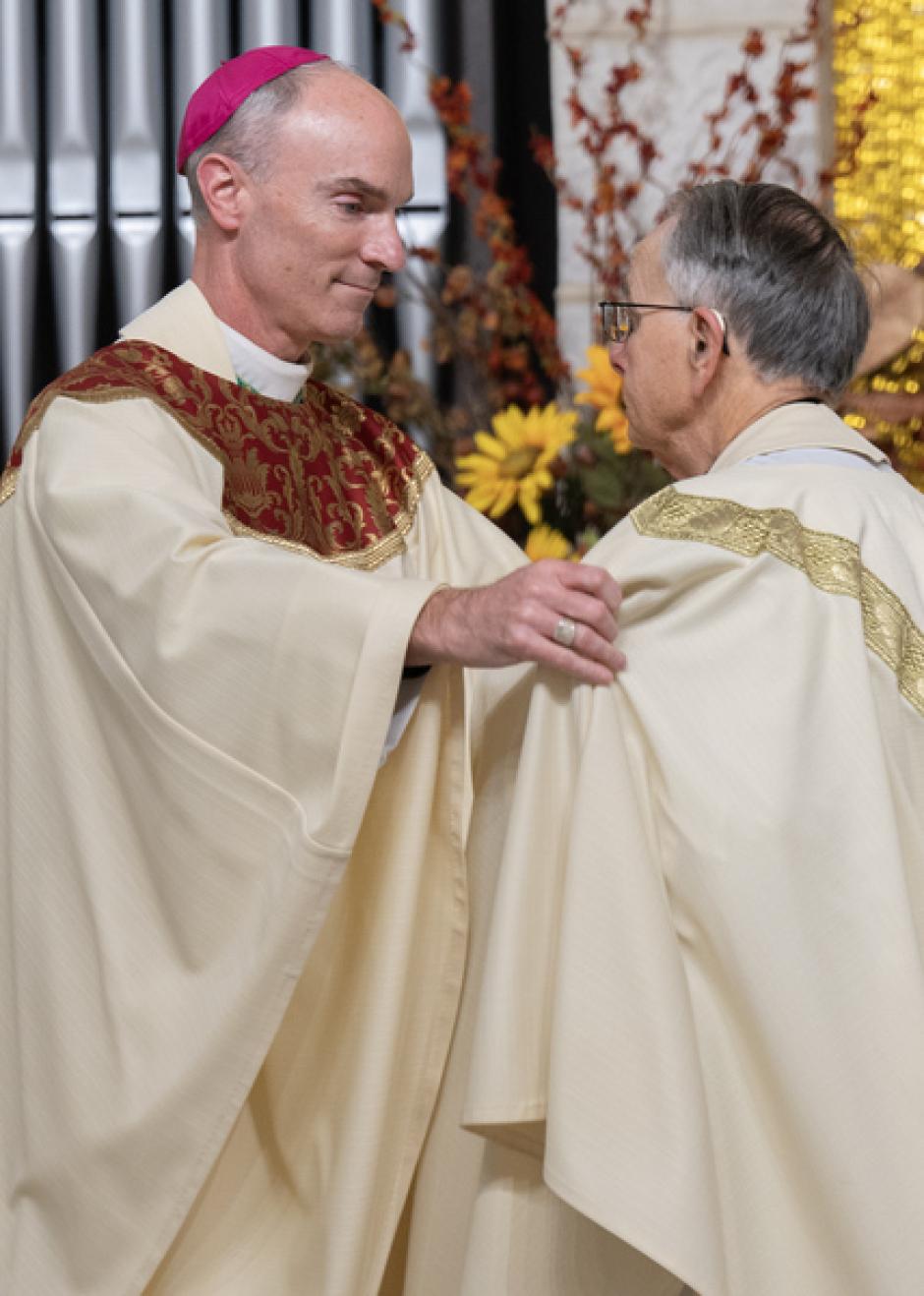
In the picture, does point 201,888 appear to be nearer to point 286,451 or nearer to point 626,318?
point 286,451

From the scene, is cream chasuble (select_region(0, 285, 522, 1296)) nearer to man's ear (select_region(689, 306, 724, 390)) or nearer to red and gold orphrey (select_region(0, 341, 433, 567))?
red and gold orphrey (select_region(0, 341, 433, 567))

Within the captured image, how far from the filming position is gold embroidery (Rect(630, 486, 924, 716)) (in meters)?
1.85

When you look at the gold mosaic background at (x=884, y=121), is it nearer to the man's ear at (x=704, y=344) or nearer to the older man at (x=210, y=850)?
the man's ear at (x=704, y=344)

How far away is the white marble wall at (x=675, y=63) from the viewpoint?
12.7ft

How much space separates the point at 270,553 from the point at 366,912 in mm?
478

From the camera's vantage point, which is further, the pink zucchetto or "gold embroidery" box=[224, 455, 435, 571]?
the pink zucchetto

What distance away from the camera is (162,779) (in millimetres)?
2031

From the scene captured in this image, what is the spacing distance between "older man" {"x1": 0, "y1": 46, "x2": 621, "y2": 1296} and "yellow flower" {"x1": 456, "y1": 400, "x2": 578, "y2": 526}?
857 mm

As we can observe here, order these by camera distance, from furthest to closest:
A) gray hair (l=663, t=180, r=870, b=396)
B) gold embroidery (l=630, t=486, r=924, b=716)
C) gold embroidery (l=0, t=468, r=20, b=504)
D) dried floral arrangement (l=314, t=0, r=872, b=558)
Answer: dried floral arrangement (l=314, t=0, r=872, b=558) < gold embroidery (l=0, t=468, r=20, b=504) < gray hair (l=663, t=180, r=870, b=396) < gold embroidery (l=630, t=486, r=924, b=716)

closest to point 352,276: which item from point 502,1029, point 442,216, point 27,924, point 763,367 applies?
point 763,367

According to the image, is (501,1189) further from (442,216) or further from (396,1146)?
(442,216)

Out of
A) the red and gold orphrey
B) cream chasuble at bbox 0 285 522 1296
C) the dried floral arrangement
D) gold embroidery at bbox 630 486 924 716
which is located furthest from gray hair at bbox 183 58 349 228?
gold embroidery at bbox 630 486 924 716

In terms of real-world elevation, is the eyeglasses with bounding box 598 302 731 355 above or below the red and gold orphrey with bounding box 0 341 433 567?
above

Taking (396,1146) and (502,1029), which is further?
(396,1146)
